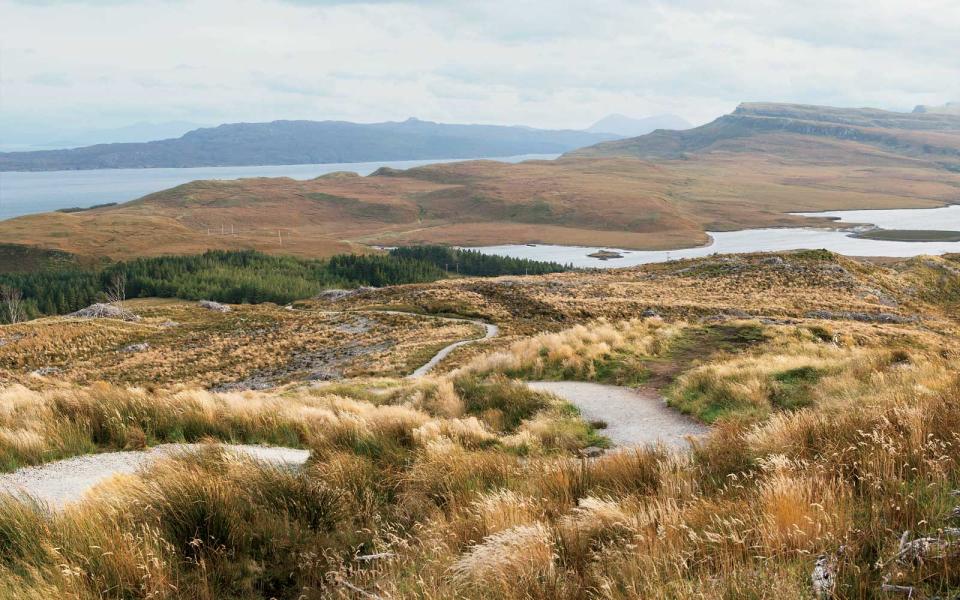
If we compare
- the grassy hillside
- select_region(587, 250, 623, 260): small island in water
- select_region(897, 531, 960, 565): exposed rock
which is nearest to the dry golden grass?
the grassy hillside

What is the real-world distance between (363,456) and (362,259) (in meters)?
138

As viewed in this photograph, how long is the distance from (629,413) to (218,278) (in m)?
122

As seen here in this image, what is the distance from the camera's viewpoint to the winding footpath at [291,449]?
Result: 6.88 metres

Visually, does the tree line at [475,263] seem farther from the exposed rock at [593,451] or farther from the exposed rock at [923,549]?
the exposed rock at [923,549]

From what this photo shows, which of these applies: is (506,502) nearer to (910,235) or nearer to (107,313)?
(107,313)

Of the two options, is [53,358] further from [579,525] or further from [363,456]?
[579,525]

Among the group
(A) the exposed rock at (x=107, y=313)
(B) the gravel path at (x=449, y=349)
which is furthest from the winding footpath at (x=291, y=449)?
(A) the exposed rock at (x=107, y=313)

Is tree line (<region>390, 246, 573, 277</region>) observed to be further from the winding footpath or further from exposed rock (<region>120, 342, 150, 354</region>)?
the winding footpath

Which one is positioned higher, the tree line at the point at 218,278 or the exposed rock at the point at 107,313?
the exposed rock at the point at 107,313

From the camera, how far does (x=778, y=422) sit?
22.5 ft

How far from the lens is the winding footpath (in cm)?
688

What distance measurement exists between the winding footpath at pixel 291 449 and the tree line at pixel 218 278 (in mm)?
106158

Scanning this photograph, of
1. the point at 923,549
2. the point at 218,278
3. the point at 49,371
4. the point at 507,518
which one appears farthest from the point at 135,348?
the point at 218,278

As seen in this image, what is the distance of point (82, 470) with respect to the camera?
25.2 ft
